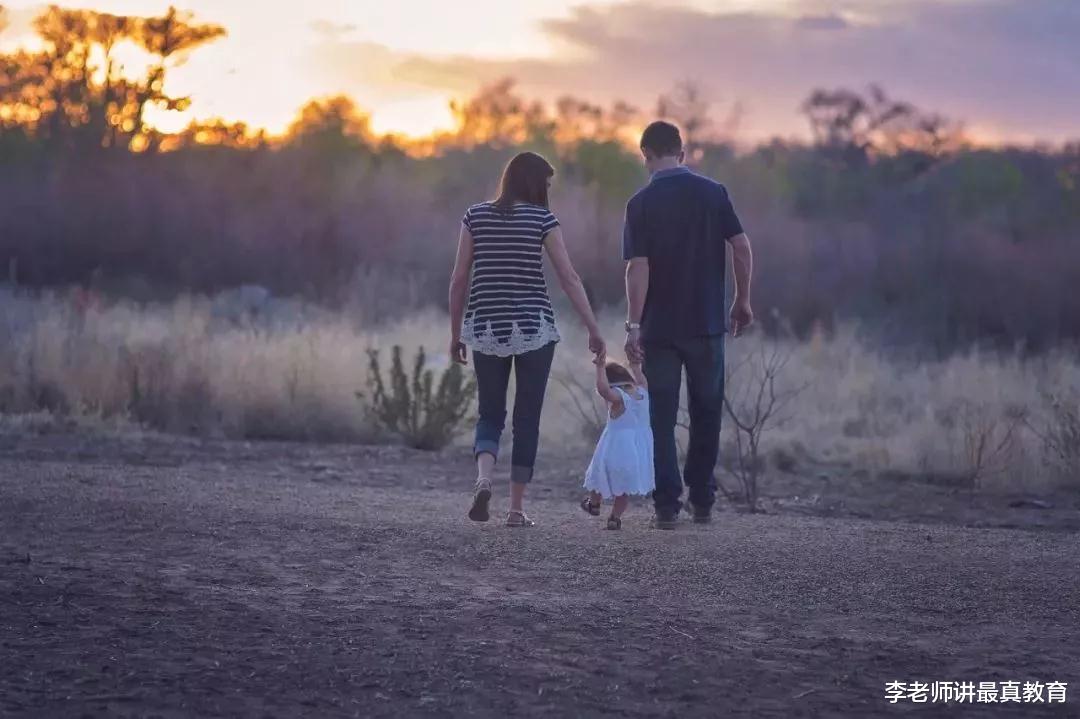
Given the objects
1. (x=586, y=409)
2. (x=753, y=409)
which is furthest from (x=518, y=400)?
(x=753, y=409)

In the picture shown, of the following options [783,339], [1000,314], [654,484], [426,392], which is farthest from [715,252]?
[1000,314]

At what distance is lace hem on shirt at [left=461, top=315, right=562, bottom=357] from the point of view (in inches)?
300

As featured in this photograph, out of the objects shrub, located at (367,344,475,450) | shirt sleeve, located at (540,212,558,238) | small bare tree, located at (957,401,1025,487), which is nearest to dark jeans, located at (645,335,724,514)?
shirt sleeve, located at (540,212,558,238)

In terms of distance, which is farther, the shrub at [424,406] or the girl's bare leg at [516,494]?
the shrub at [424,406]

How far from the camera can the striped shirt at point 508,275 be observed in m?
7.61

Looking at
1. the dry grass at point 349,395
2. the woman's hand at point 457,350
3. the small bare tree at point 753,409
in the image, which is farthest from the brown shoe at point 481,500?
the dry grass at point 349,395

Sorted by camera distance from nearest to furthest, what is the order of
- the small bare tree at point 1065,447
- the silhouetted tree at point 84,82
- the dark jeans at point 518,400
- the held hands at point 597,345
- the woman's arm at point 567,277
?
the held hands at point 597,345
the woman's arm at point 567,277
the dark jeans at point 518,400
the small bare tree at point 1065,447
the silhouetted tree at point 84,82

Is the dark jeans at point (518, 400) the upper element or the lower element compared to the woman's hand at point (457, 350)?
lower

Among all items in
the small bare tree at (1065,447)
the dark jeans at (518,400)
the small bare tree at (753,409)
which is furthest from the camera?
the small bare tree at (1065,447)

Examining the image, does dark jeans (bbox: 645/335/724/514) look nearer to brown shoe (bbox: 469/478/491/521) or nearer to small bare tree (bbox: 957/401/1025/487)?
brown shoe (bbox: 469/478/491/521)

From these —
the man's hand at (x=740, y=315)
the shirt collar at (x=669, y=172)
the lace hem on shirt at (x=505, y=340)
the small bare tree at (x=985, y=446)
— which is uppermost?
the shirt collar at (x=669, y=172)

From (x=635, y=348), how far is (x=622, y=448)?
0.50m

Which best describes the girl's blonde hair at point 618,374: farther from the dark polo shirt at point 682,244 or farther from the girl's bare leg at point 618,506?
the girl's bare leg at point 618,506

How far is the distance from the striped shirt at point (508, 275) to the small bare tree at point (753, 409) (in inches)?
106
